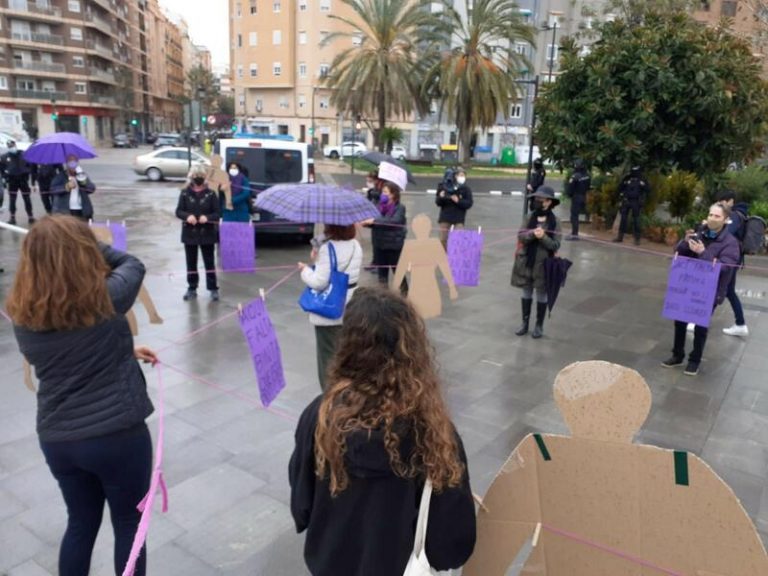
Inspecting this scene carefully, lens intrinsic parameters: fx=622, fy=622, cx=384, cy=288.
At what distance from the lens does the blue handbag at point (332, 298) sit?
4.41 m

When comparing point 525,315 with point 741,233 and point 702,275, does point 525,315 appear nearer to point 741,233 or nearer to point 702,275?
point 702,275

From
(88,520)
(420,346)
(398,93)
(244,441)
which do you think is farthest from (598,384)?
(398,93)

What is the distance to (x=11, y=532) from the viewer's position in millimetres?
3451

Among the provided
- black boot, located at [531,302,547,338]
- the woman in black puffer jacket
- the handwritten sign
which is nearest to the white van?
the handwritten sign

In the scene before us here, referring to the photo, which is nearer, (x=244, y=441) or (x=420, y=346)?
(x=420, y=346)

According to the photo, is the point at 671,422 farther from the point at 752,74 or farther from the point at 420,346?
the point at 752,74

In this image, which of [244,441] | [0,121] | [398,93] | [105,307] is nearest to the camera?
[105,307]

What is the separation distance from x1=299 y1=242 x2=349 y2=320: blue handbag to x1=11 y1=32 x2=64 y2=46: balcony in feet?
203

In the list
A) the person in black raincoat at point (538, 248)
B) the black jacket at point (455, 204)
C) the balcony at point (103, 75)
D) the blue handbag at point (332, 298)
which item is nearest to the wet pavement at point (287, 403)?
the person in black raincoat at point (538, 248)

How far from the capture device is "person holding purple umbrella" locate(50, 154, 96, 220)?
9.84m

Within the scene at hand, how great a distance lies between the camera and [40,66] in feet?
181

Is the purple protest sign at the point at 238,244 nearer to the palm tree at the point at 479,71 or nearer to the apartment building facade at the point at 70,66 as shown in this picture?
the palm tree at the point at 479,71

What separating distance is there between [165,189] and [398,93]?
1441 cm

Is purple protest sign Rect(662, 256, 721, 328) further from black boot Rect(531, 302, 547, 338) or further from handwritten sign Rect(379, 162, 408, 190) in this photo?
handwritten sign Rect(379, 162, 408, 190)
